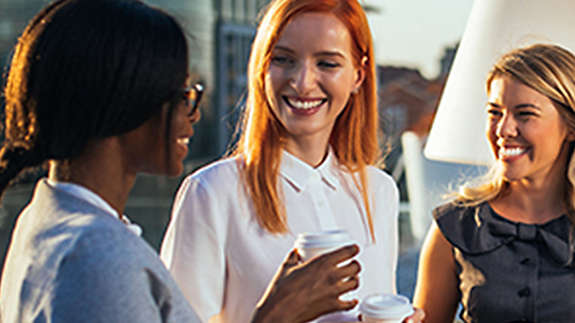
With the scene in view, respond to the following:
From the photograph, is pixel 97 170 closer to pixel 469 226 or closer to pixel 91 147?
pixel 91 147

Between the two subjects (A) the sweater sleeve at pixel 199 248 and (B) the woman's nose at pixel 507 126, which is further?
(B) the woman's nose at pixel 507 126

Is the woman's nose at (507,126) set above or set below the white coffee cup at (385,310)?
above

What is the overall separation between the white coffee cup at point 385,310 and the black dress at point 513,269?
51 cm

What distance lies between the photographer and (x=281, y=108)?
1.30 meters

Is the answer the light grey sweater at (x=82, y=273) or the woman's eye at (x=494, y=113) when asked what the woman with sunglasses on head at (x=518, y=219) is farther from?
the light grey sweater at (x=82, y=273)

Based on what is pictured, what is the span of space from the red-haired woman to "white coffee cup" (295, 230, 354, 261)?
0.88ft

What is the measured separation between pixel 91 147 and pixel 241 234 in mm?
491

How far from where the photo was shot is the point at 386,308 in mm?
943

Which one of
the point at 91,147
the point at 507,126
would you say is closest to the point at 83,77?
the point at 91,147

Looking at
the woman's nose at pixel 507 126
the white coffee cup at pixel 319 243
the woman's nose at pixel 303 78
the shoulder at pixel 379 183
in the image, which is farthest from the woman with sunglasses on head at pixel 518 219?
the white coffee cup at pixel 319 243

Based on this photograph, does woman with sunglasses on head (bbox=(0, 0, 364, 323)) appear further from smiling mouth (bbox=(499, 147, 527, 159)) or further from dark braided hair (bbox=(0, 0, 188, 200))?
smiling mouth (bbox=(499, 147, 527, 159))

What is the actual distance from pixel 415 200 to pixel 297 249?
4.89 ft

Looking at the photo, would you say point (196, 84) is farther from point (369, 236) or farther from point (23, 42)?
point (369, 236)

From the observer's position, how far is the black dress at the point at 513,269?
4.46 ft
